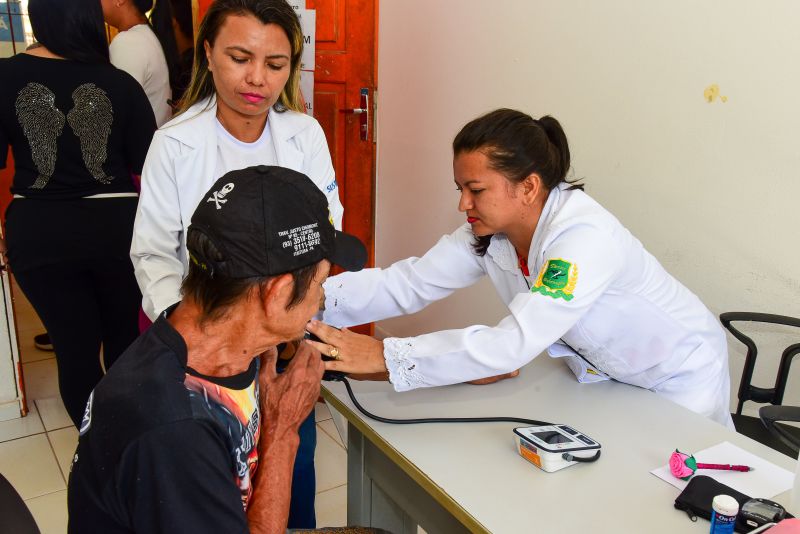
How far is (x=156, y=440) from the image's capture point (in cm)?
76

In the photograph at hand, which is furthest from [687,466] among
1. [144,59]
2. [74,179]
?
[144,59]

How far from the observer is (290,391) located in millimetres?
1112

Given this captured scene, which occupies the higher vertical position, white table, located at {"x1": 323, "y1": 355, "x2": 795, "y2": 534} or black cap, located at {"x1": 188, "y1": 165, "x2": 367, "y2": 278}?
black cap, located at {"x1": 188, "y1": 165, "x2": 367, "y2": 278}

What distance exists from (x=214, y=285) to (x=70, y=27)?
1.24 m

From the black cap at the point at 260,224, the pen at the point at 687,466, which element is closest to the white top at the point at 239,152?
the black cap at the point at 260,224

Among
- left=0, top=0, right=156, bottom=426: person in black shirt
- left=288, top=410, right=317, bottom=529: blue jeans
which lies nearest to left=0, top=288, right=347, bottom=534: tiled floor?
left=0, top=0, right=156, bottom=426: person in black shirt

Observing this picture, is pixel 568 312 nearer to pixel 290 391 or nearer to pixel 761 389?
pixel 290 391

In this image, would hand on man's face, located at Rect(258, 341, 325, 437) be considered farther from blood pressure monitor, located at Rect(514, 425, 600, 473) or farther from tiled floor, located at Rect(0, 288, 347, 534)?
tiled floor, located at Rect(0, 288, 347, 534)

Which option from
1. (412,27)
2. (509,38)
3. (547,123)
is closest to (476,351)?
(547,123)

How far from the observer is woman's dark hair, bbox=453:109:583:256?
1.36 m

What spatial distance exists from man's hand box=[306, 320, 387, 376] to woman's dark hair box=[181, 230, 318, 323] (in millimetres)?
382

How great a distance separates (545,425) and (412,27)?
235cm

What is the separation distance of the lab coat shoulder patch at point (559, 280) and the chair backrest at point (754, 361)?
0.74 metres

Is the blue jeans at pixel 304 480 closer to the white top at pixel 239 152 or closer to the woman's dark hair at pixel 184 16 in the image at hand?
the white top at pixel 239 152
